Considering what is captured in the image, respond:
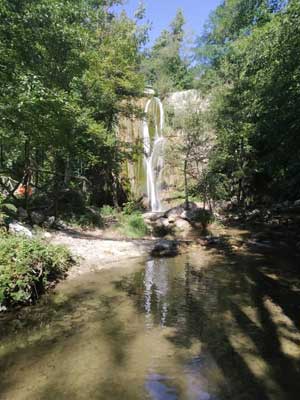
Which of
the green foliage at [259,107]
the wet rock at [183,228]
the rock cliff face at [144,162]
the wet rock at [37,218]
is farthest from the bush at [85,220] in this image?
the green foliage at [259,107]

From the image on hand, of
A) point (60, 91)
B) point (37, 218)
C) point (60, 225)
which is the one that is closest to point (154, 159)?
point (60, 225)

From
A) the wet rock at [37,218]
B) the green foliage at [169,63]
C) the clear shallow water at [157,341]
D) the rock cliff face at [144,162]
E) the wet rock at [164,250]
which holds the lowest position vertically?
the clear shallow water at [157,341]

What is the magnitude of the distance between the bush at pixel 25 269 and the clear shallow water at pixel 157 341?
29 cm

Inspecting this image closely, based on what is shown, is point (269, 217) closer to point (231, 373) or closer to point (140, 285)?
point (140, 285)


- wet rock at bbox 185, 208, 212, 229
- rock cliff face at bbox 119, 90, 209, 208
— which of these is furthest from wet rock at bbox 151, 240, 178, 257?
rock cliff face at bbox 119, 90, 209, 208

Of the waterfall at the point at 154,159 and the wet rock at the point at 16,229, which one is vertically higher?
the waterfall at the point at 154,159

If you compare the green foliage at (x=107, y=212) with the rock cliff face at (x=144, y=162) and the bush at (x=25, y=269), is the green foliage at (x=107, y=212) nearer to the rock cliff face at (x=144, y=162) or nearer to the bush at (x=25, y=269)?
the rock cliff face at (x=144, y=162)

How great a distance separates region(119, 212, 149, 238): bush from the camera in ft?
41.9

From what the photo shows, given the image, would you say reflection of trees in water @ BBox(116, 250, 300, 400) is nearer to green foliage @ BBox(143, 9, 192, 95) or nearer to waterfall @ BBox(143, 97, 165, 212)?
waterfall @ BBox(143, 97, 165, 212)

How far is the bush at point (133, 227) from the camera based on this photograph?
12.8 m

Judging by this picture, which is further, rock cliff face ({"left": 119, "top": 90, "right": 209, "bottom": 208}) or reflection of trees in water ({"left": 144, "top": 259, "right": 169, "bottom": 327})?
rock cliff face ({"left": 119, "top": 90, "right": 209, "bottom": 208})

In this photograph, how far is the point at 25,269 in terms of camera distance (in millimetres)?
5551

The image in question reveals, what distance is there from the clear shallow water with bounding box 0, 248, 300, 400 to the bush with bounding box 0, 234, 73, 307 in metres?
0.29

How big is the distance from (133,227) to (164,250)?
3338mm
